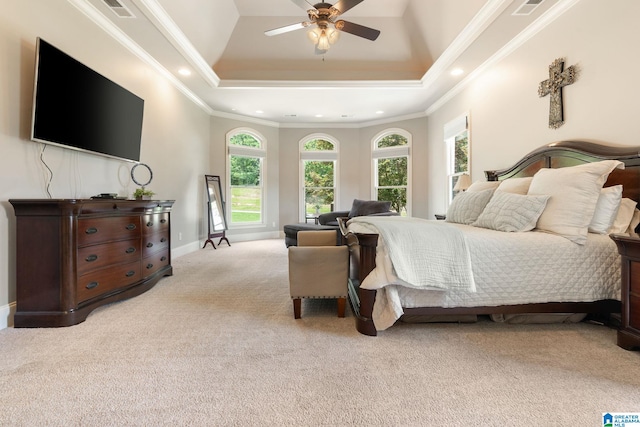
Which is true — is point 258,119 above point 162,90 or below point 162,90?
above

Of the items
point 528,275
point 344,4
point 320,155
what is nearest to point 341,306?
point 528,275

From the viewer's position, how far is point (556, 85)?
2.86 metres

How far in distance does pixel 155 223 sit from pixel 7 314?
135 cm

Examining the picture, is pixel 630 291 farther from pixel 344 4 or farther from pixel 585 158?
pixel 344 4

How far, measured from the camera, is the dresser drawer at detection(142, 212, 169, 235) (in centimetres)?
304

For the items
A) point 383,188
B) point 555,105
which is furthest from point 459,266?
point 383,188

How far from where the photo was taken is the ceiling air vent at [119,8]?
9.02 ft

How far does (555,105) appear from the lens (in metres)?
Answer: 2.90

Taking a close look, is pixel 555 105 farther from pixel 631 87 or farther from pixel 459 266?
pixel 459 266

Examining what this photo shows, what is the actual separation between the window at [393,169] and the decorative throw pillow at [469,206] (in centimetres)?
354

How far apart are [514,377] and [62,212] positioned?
3044 mm

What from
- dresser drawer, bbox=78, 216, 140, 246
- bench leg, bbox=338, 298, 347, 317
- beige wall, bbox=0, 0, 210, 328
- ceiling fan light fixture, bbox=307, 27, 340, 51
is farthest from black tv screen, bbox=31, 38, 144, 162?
bench leg, bbox=338, 298, 347, 317

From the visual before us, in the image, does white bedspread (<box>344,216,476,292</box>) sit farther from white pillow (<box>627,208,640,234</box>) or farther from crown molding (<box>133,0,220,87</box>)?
crown molding (<box>133,0,220,87</box>)
